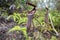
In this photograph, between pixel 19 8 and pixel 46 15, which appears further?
pixel 19 8

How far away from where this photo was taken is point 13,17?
261 centimetres

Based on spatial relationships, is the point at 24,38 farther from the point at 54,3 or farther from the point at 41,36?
the point at 54,3

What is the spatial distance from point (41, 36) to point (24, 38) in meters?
0.24

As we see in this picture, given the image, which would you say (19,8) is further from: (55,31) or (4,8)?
(55,31)

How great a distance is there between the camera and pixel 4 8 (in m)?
2.92

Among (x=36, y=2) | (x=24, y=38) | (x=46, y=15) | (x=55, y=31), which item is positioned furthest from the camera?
(x=36, y=2)

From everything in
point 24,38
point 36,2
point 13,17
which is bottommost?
point 24,38

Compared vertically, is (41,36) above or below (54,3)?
below

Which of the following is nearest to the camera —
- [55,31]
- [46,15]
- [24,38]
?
[24,38]

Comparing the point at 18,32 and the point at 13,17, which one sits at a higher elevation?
the point at 13,17

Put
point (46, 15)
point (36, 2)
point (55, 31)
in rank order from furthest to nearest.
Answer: point (36, 2), point (46, 15), point (55, 31)

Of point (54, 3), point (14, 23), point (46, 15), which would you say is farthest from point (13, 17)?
point (54, 3)

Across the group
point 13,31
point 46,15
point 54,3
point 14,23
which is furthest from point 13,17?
point 54,3

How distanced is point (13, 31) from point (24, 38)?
20 cm
